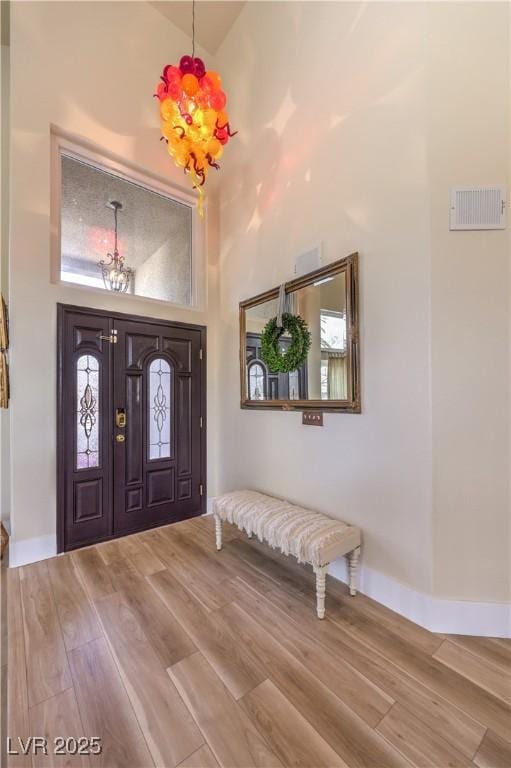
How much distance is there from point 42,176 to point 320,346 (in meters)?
2.72

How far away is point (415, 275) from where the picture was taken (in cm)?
186

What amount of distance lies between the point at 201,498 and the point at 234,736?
2.37m

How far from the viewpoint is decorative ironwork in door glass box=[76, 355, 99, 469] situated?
109 inches

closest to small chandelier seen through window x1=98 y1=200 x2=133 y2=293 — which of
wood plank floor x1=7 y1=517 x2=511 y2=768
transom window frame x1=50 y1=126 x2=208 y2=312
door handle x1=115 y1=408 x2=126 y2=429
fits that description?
transom window frame x1=50 y1=126 x2=208 y2=312

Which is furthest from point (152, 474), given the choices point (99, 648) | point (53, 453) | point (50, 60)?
point (50, 60)

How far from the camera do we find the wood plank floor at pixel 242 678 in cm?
118

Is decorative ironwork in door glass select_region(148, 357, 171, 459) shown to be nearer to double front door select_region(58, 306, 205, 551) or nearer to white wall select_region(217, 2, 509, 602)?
double front door select_region(58, 306, 205, 551)

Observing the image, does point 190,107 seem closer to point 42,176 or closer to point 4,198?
point 42,176

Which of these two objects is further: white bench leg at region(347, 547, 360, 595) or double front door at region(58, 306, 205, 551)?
double front door at region(58, 306, 205, 551)

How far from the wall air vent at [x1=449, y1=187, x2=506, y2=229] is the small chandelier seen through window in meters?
2.80

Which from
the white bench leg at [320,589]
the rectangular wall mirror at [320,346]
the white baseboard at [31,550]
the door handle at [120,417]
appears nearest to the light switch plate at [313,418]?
the rectangular wall mirror at [320,346]

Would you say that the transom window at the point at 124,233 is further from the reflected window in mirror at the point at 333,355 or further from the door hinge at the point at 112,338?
the reflected window in mirror at the point at 333,355

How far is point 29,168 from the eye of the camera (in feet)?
8.36

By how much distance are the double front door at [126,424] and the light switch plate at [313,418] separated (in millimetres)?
1449
